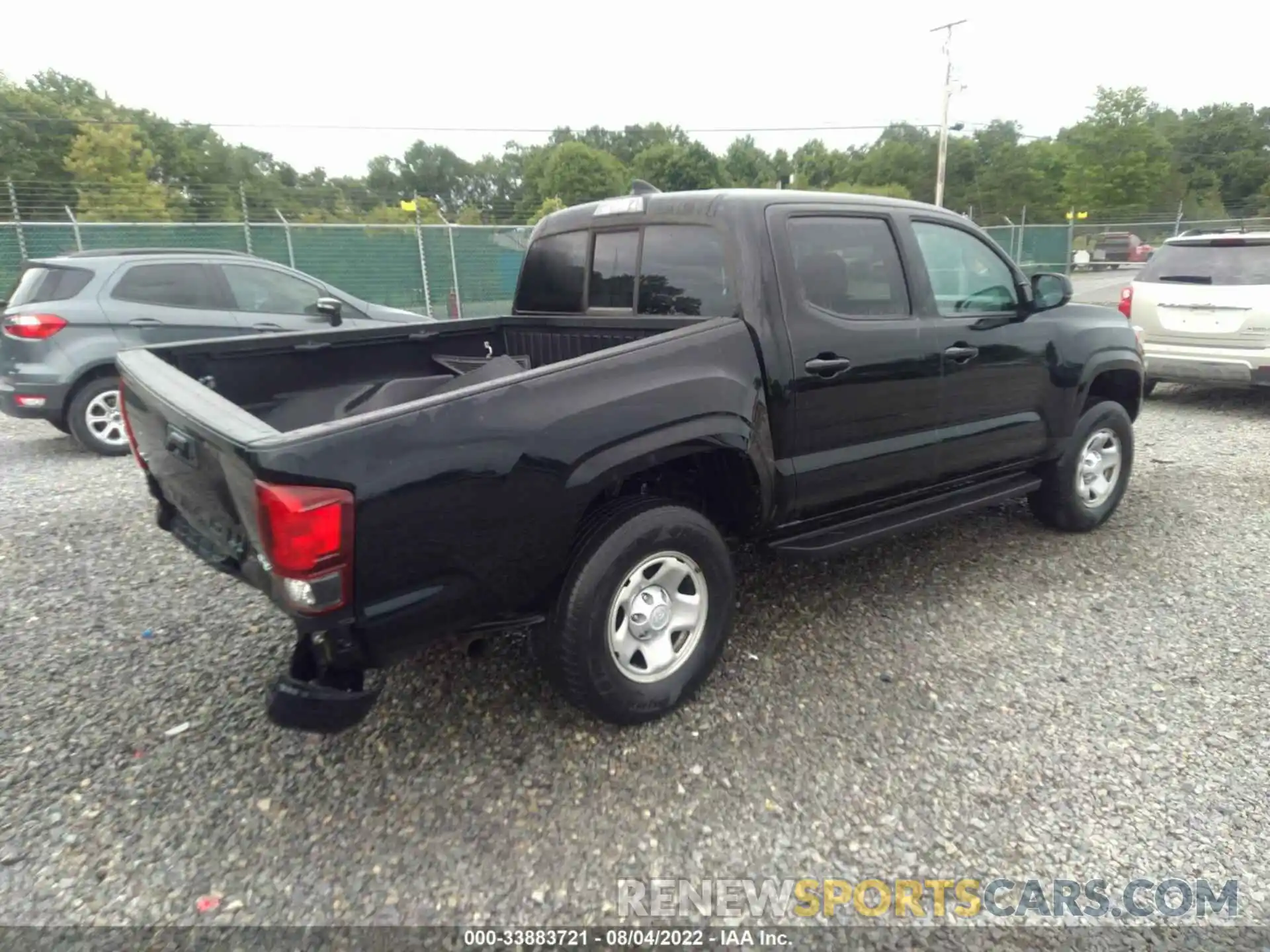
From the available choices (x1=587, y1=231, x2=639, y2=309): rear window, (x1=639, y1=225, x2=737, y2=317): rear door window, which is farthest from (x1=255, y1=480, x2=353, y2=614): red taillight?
(x1=587, y1=231, x2=639, y2=309): rear window

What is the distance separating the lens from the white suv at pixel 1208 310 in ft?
23.4

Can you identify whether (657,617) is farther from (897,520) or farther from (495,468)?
(897,520)

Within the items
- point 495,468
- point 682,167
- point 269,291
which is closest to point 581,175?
point 682,167

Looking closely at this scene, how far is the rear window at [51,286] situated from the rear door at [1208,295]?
383 inches

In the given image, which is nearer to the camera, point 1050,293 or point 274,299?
point 1050,293

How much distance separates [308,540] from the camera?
2047 millimetres

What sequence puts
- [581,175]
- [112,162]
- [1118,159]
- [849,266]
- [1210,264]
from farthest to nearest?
[581,175] → [1118,159] → [112,162] → [1210,264] → [849,266]

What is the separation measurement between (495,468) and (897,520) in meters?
2.08

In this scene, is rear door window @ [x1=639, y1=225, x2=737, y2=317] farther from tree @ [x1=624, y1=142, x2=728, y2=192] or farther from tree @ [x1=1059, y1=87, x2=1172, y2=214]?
tree @ [x1=624, y1=142, x2=728, y2=192]

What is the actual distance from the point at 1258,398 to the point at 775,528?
8036 millimetres

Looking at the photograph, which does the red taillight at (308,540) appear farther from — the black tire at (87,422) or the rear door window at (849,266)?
the black tire at (87,422)

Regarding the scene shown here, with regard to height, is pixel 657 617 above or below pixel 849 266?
below

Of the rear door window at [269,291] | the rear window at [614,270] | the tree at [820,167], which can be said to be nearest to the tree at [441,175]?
the tree at [820,167]

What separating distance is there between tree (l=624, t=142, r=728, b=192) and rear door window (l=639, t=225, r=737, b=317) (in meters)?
63.9
